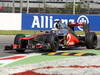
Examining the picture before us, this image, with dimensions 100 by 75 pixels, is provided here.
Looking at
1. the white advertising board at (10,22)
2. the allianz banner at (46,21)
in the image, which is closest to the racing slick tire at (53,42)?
the allianz banner at (46,21)

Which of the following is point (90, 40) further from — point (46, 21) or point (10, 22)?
point (10, 22)

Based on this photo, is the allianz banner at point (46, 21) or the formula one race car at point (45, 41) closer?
the formula one race car at point (45, 41)

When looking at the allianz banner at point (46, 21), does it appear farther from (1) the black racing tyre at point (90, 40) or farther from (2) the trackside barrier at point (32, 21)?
(1) the black racing tyre at point (90, 40)

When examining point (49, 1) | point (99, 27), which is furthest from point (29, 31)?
point (49, 1)

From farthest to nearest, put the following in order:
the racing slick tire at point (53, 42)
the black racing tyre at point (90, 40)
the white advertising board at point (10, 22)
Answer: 1. the white advertising board at point (10, 22)
2. the black racing tyre at point (90, 40)
3. the racing slick tire at point (53, 42)

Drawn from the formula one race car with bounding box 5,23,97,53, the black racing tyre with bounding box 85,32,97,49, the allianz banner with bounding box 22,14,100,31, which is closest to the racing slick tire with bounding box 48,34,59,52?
the formula one race car with bounding box 5,23,97,53

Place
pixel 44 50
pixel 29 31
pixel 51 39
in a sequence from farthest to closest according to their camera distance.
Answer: pixel 29 31, pixel 44 50, pixel 51 39

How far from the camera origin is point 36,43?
1496cm

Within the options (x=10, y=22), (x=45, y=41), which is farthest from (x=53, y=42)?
(x=10, y=22)

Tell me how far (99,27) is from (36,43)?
18.1 m

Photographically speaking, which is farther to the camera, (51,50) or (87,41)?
(87,41)

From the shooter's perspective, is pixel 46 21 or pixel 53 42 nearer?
pixel 53 42

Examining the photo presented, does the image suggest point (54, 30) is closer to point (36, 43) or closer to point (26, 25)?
point (36, 43)

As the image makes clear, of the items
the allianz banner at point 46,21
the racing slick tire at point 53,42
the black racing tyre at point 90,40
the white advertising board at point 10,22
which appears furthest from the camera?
the allianz banner at point 46,21
